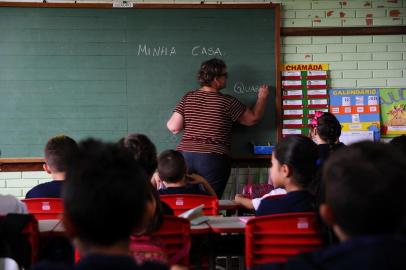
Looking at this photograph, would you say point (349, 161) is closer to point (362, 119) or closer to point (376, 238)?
point (376, 238)

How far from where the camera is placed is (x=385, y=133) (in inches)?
201

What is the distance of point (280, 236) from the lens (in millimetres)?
2359

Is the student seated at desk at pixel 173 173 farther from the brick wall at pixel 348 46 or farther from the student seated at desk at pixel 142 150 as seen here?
the brick wall at pixel 348 46

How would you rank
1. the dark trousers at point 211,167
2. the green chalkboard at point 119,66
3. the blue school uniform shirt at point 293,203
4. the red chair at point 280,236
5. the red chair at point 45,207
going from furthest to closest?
the green chalkboard at point 119,66 → the dark trousers at point 211,167 → the red chair at point 45,207 → the blue school uniform shirt at point 293,203 → the red chair at point 280,236

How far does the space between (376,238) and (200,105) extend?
3.55 m

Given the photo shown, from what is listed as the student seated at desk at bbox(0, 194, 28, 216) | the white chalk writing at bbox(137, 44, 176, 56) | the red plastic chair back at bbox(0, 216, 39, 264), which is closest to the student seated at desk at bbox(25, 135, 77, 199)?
the student seated at desk at bbox(0, 194, 28, 216)

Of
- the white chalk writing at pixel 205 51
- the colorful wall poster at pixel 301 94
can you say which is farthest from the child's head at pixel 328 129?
the white chalk writing at pixel 205 51

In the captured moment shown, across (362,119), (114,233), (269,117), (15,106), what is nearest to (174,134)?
(269,117)

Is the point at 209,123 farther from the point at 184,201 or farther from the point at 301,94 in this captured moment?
the point at 184,201

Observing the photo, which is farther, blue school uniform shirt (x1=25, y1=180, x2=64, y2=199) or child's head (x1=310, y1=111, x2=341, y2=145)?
child's head (x1=310, y1=111, x2=341, y2=145)

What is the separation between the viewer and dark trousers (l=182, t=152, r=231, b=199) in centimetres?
445

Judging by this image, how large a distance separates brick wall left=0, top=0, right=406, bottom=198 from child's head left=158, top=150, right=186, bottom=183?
70.9 inches

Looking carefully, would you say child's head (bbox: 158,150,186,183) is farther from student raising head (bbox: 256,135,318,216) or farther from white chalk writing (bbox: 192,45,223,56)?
white chalk writing (bbox: 192,45,223,56)

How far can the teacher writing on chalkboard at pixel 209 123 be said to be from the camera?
4473mm
